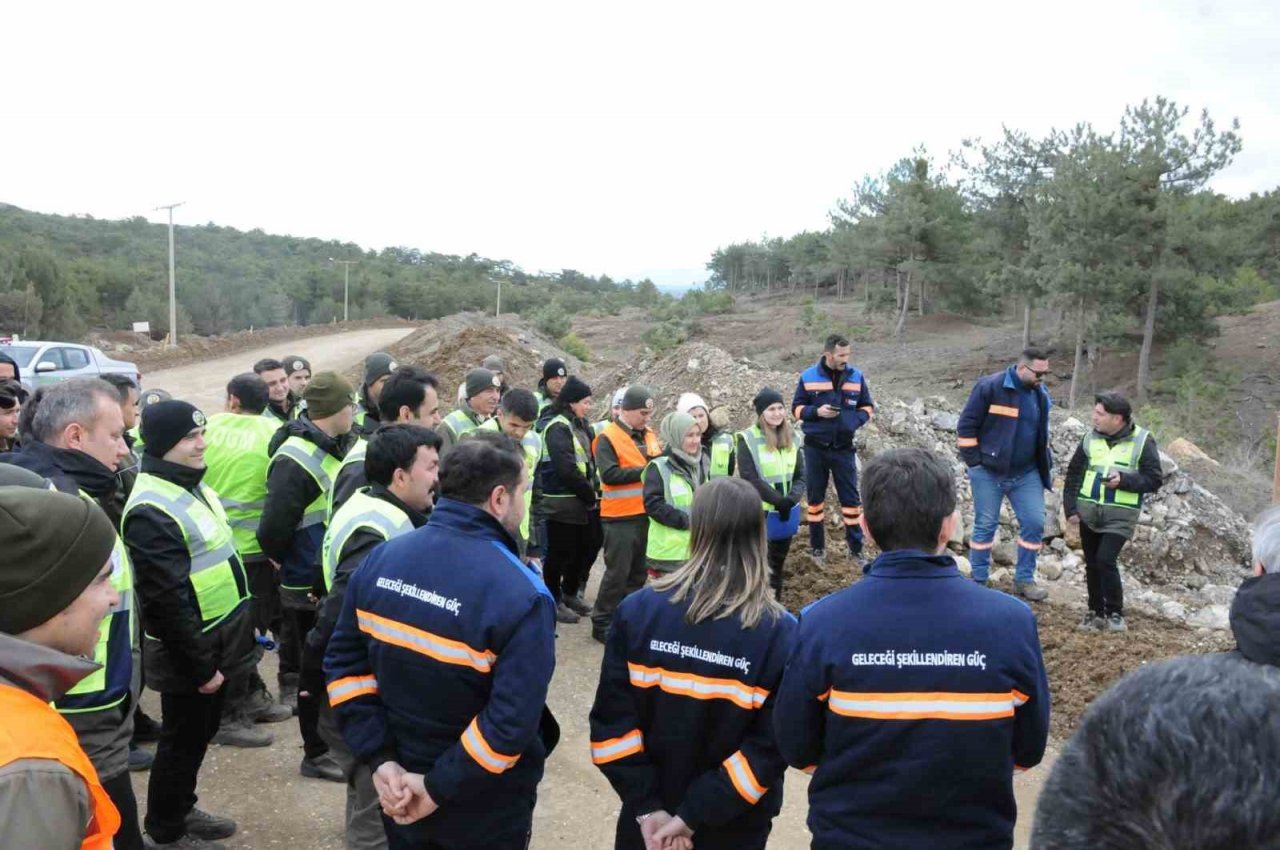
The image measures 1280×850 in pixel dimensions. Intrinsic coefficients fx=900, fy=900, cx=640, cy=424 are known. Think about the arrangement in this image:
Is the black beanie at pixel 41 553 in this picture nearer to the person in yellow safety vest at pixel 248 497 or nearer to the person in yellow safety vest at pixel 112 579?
the person in yellow safety vest at pixel 112 579

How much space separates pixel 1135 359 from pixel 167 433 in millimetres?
35456

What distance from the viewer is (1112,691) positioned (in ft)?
3.37

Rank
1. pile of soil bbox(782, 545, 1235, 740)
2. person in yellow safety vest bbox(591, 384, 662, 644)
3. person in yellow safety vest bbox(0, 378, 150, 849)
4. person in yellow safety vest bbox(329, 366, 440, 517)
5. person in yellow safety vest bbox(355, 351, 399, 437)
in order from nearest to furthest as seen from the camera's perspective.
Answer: person in yellow safety vest bbox(0, 378, 150, 849) < person in yellow safety vest bbox(329, 366, 440, 517) < person in yellow safety vest bbox(355, 351, 399, 437) < pile of soil bbox(782, 545, 1235, 740) < person in yellow safety vest bbox(591, 384, 662, 644)

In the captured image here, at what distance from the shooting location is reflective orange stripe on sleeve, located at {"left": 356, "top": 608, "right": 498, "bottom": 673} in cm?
259

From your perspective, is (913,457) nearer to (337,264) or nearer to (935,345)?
(935,345)

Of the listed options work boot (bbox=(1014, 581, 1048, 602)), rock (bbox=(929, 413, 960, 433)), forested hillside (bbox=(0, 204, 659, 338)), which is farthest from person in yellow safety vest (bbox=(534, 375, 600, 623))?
forested hillside (bbox=(0, 204, 659, 338))

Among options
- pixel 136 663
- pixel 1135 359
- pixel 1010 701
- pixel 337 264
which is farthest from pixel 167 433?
pixel 337 264

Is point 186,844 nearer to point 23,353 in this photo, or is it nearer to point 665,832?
point 665,832

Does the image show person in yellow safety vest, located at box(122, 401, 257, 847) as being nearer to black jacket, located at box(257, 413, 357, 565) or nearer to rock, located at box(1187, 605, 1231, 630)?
black jacket, located at box(257, 413, 357, 565)

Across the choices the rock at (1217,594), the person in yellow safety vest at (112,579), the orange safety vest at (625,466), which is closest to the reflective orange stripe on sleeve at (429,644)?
the person in yellow safety vest at (112,579)

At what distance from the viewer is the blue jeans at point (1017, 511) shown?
7.56m

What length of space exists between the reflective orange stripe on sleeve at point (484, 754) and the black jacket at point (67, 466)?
6.36ft

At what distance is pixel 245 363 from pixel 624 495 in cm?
2369

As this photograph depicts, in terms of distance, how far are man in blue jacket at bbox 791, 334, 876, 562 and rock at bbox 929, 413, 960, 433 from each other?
4.36 metres
